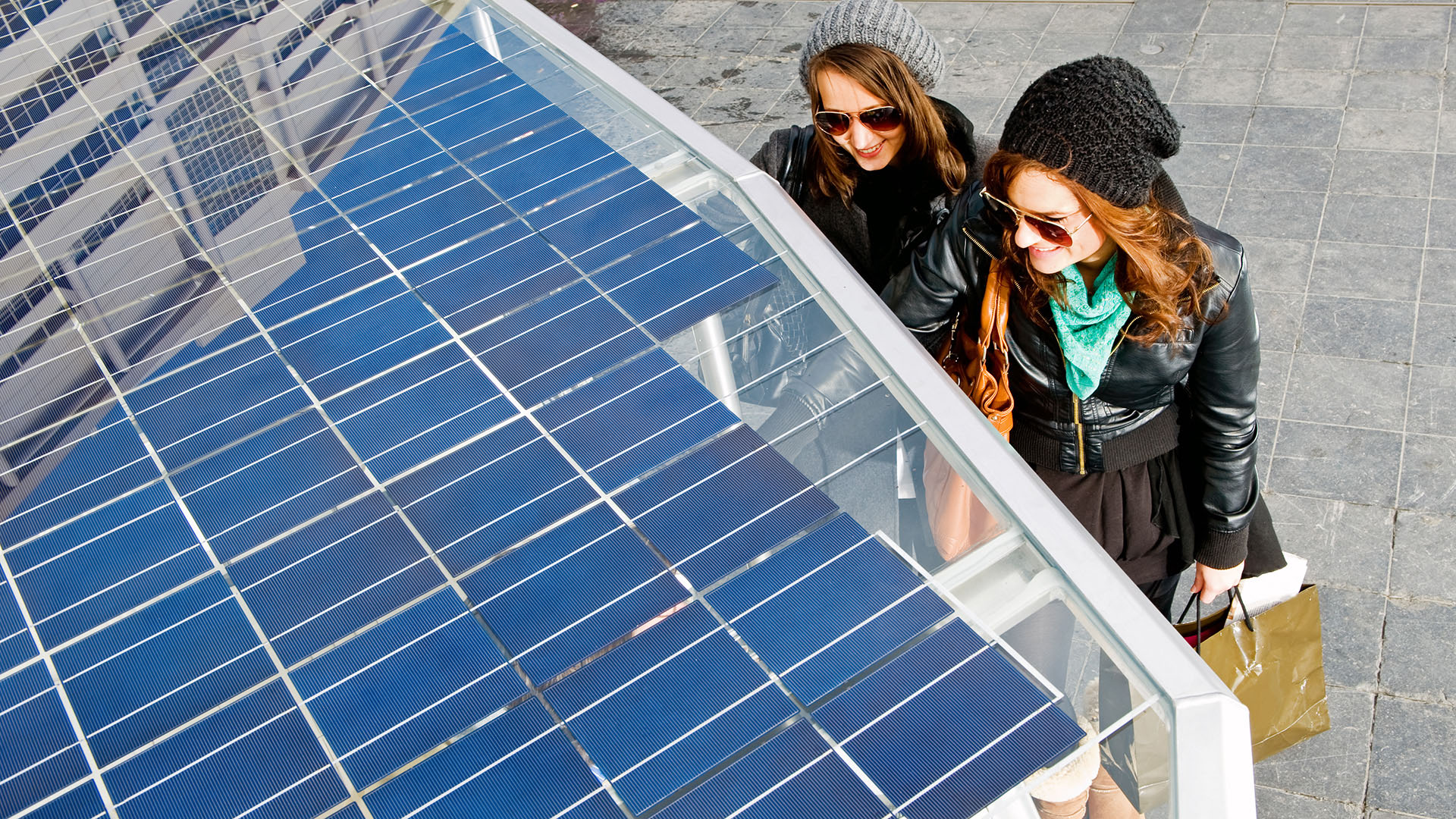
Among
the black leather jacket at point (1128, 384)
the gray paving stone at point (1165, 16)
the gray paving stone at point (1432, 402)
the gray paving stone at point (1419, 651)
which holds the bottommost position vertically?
the gray paving stone at point (1419, 651)

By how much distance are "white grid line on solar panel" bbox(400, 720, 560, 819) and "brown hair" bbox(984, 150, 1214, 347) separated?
1.89 m

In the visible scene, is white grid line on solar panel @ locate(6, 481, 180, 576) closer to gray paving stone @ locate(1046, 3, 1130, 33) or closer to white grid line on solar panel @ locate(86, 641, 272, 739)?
white grid line on solar panel @ locate(86, 641, 272, 739)

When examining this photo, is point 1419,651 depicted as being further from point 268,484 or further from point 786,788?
point 268,484

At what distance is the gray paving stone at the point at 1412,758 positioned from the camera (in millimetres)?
4840

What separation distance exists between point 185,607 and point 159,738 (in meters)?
0.39

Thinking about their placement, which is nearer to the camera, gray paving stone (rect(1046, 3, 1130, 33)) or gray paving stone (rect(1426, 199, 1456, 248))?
gray paving stone (rect(1426, 199, 1456, 248))

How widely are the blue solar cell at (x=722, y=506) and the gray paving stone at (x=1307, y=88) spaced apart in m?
7.44

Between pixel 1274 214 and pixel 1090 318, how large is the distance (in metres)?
5.24

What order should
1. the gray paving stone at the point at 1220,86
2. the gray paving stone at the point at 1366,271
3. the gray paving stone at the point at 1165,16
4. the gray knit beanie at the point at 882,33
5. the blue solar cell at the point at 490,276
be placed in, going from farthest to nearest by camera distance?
the gray paving stone at the point at 1165,16
the gray paving stone at the point at 1220,86
the gray paving stone at the point at 1366,271
the gray knit beanie at the point at 882,33
the blue solar cell at the point at 490,276

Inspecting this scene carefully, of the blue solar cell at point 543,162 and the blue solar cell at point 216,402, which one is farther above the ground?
the blue solar cell at point 216,402

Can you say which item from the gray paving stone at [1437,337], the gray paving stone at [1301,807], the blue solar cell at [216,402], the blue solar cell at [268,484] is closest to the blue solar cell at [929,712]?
the blue solar cell at [268,484]

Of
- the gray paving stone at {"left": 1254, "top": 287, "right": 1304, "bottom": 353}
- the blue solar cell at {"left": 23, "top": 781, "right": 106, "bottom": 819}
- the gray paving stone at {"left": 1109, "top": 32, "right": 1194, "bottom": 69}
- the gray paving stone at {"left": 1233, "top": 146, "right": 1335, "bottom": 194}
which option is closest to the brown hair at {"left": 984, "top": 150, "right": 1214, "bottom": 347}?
the blue solar cell at {"left": 23, "top": 781, "right": 106, "bottom": 819}

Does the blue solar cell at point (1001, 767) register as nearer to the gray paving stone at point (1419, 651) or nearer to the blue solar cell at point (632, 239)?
the blue solar cell at point (632, 239)

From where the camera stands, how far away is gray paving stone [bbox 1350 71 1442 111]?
8680 millimetres
